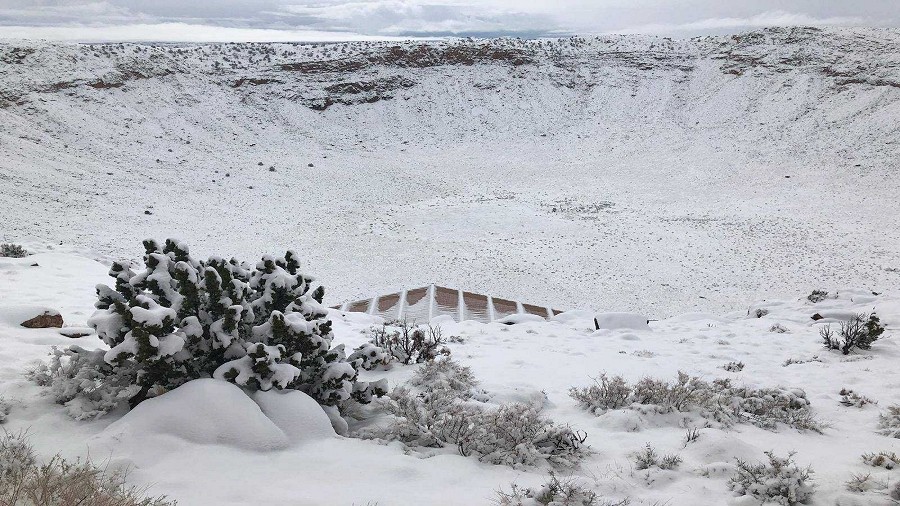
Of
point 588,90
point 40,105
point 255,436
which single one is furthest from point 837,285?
point 40,105

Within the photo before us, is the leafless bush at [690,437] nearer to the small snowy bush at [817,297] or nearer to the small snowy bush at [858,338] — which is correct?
the small snowy bush at [858,338]

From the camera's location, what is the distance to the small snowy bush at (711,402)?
16.8 ft

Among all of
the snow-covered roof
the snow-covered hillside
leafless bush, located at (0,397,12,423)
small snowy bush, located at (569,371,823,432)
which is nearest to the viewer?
leafless bush, located at (0,397,12,423)

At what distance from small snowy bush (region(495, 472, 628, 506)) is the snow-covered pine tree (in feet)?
5.96

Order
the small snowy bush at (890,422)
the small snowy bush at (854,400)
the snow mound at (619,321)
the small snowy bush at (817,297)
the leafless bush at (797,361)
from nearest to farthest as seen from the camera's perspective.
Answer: the small snowy bush at (890,422) < the small snowy bush at (854,400) < the leafless bush at (797,361) < the snow mound at (619,321) < the small snowy bush at (817,297)

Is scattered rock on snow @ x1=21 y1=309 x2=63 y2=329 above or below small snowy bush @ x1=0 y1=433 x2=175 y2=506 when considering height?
below

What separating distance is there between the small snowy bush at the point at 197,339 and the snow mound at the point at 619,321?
19.9ft

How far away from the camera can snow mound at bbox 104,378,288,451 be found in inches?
147

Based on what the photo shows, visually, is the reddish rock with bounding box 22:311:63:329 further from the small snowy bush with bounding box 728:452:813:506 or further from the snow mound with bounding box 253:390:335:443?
the small snowy bush with bounding box 728:452:813:506

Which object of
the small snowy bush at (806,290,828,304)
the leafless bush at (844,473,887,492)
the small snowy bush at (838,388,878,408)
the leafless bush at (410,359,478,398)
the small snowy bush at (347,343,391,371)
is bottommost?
the small snowy bush at (806,290,828,304)

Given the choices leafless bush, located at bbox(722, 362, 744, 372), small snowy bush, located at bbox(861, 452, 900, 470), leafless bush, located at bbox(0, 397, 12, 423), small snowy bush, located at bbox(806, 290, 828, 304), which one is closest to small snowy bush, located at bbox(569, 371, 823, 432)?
small snowy bush, located at bbox(861, 452, 900, 470)

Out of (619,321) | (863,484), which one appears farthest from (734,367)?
(863,484)

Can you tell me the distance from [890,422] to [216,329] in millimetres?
6241

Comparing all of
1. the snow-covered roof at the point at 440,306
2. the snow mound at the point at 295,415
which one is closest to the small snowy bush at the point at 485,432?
the snow mound at the point at 295,415
